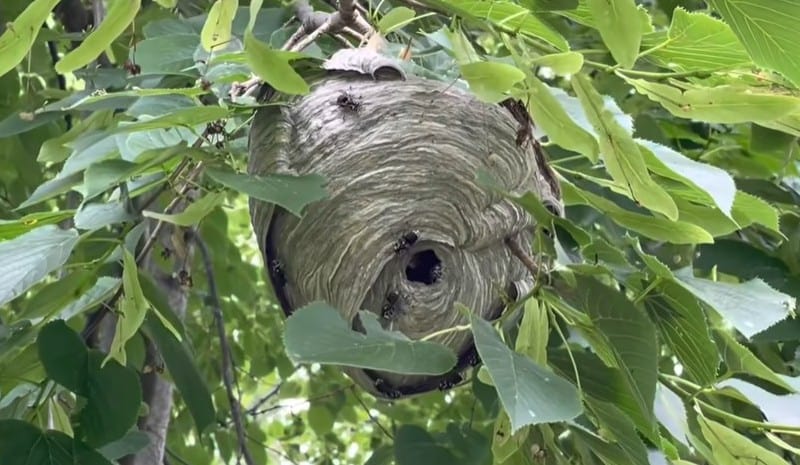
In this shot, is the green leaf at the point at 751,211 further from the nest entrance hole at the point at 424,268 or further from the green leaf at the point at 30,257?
the green leaf at the point at 30,257

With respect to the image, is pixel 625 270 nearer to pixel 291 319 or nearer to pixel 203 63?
pixel 291 319

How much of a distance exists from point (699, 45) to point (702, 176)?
0.15 metres

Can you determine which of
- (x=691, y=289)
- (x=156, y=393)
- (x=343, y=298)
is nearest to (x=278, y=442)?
(x=156, y=393)

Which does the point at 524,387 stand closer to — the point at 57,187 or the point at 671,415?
the point at 671,415

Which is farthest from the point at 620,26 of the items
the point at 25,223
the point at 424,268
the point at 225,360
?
the point at 225,360

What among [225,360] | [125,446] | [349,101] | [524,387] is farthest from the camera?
[225,360]

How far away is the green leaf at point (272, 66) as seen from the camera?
2.88ft

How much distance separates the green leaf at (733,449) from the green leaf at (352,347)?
1.10ft

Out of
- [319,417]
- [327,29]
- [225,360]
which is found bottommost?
[319,417]

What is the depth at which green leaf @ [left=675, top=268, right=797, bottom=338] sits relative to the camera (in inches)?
36.3

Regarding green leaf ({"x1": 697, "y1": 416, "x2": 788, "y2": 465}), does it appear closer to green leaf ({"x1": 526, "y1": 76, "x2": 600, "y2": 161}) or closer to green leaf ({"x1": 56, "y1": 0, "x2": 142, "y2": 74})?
green leaf ({"x1": 526, "y1": 76, "x2": 600, "y2": 161})

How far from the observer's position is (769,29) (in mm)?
833

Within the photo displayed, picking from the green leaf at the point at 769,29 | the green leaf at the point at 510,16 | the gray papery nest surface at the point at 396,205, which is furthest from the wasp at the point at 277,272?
the green leaf at the point at 769,29

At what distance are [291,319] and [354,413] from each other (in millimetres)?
1858
